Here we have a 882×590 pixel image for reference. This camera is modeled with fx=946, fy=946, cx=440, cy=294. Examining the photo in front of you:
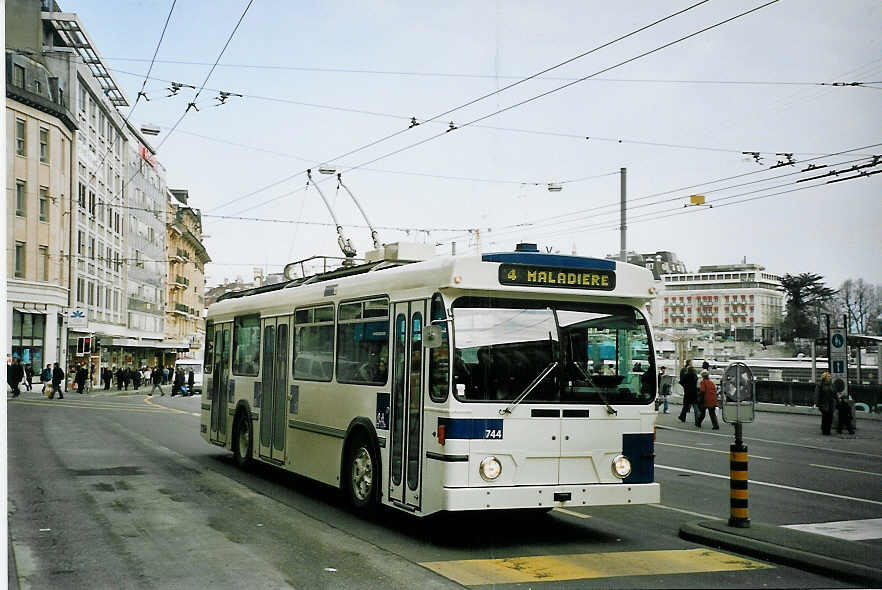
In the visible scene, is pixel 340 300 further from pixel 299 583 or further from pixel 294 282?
pixel 299 583

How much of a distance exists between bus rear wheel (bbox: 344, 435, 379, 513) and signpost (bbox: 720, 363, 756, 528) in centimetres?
370

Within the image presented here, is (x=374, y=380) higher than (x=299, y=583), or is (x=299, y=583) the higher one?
(x=374, y=380)

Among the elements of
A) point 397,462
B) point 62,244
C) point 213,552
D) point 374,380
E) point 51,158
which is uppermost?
point 51,158

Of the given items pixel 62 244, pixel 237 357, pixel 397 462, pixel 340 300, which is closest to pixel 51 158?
pixel 62 244

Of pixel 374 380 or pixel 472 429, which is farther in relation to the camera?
pixel 374 380

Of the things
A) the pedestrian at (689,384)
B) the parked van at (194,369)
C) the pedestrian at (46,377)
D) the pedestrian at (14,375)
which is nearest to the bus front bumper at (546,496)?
the pedestrian at (689,384)

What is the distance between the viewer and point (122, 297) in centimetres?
6106

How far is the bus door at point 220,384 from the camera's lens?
16.4 m

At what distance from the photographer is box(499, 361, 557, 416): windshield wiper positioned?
8898 millimetres

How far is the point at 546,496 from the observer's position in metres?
8.95

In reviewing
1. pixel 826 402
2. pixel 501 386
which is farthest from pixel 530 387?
pixel 826 402

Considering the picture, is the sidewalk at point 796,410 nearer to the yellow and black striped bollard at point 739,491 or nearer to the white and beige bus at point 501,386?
the yellow and black striped bollard at point 739,491

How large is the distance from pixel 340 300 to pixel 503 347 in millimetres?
3279

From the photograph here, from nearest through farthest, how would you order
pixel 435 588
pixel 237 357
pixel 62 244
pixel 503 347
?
pixel 435 588, pixel 503 347, pixel 237 357, pixel 62 244
